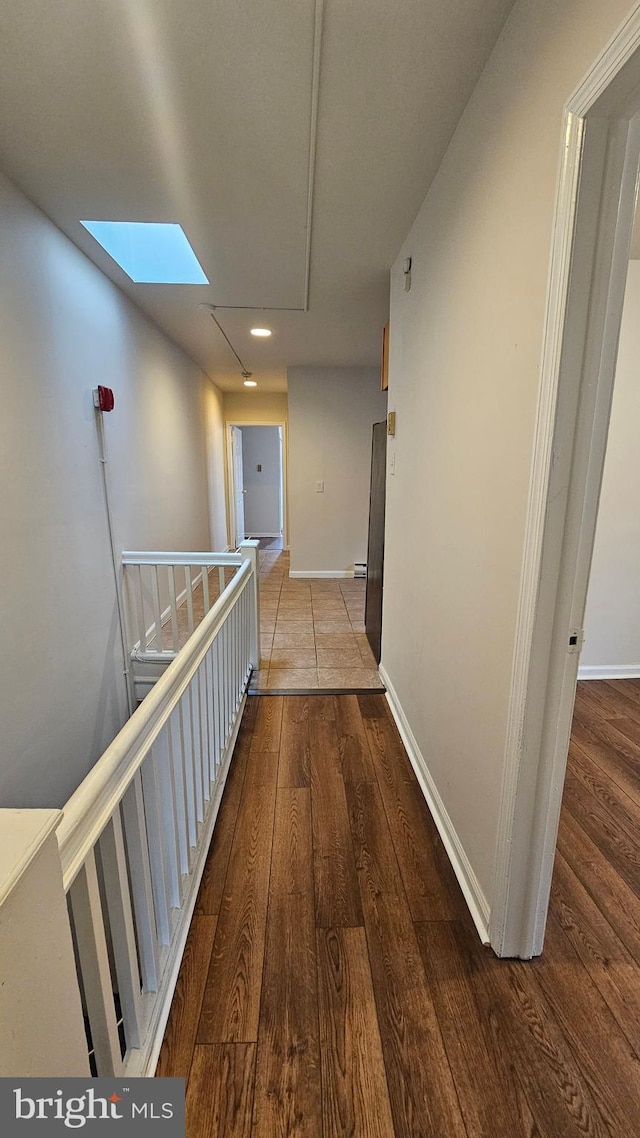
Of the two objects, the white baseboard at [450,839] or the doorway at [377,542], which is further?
the doorway at [377,542]

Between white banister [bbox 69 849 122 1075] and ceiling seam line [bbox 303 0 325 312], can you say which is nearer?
white banister [bbox 69 849 122 1075]

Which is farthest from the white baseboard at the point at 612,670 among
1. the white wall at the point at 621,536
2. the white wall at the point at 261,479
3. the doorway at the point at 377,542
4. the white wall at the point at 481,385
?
the white wall at the point at 261,479

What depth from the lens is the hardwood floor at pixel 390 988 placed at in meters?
0.96

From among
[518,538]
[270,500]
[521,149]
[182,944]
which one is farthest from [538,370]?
[270,500]

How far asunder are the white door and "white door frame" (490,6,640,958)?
6497 millimetres

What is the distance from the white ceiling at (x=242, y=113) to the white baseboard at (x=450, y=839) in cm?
236

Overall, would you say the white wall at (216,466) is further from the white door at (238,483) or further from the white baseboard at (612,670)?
the white baseboard at (612,670)

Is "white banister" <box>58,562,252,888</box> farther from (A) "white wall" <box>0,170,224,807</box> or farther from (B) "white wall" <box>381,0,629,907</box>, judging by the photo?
(A) "white wall" <box>0,170,224,807</box>

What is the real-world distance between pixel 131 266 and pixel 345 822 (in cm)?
317

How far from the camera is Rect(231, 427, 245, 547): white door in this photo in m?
7.39

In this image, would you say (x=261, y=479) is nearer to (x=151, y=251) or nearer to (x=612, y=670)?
(x=151, y=251)

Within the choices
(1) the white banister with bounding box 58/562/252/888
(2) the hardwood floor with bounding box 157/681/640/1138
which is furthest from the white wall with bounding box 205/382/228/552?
(1) the white banister with bounding box 58/562/252/888

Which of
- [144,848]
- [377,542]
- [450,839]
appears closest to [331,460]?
[377,542]

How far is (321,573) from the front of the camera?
5605 mm
